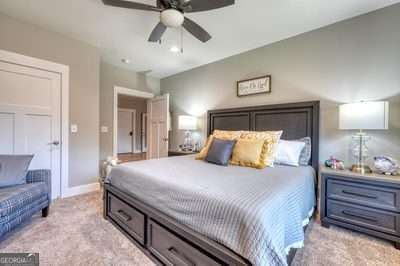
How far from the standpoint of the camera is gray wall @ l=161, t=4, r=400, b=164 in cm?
217

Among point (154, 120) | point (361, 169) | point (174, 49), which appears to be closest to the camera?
point (361, 169)

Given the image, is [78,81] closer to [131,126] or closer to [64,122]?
[64,122]

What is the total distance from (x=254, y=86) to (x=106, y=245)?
3.09m

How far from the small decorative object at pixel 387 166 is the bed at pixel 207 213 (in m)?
0.96

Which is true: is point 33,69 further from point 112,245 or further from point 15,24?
point 112,245

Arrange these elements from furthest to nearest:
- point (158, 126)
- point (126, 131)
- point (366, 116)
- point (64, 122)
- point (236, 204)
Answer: point (126, 131), point (158, 126), point (64, 122), point (366, 116), point (236, 204)

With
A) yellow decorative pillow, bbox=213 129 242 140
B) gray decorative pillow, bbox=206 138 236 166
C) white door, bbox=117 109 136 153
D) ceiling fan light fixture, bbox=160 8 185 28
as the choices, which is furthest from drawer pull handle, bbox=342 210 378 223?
white door, bbox=117 109 136 153

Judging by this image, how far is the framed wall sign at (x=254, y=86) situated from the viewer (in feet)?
10.3

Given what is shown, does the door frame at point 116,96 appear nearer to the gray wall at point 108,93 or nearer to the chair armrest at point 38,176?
the gray wall at point 108,93

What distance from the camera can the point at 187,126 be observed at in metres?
4.07

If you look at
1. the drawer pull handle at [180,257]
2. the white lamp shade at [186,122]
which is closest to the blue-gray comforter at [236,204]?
the drawer pull handle at [180,257]

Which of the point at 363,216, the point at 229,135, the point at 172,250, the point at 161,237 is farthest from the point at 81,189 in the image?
the point at 363,216

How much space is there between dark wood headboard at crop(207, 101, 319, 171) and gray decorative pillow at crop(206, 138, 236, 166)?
2.94 ft

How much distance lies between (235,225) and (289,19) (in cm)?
266
